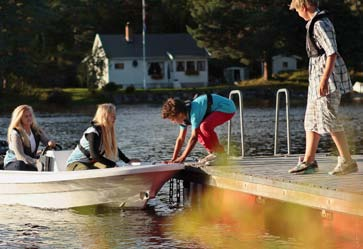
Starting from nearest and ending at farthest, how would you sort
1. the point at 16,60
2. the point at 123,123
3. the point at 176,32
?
the point at 123,123, the point at 16,60, the point at 176,32

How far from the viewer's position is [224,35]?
7869cm

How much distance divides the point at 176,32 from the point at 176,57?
31.0ft

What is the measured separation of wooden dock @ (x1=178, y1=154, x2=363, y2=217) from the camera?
39.7 ft

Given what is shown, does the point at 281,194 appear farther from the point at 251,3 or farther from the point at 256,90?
the point at 251,3

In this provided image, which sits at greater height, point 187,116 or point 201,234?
point 187,116

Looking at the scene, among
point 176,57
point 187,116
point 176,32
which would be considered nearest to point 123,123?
point 187,116

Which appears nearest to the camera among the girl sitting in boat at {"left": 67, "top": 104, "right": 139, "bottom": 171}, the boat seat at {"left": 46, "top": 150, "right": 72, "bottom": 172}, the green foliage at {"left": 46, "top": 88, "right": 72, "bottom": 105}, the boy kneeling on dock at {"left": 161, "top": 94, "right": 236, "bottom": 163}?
the boy kneeling on dock at {"left": 161, "top": 94, "right": 236, "bottom": 163}

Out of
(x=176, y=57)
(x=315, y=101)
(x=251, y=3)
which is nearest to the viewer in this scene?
(x=315, y=101)

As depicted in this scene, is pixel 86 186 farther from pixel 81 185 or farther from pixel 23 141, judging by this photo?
pixel 23 141

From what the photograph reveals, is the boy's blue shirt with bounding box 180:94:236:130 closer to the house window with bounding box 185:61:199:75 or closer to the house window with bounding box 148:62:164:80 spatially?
the house window with bounding box 185:61:199:75

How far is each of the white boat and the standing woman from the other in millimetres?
222

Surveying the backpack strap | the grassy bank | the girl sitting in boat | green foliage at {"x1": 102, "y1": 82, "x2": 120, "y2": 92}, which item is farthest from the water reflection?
green foliage at {"x1": 102, "y1": 82, "x2": 120, "y2": 92}

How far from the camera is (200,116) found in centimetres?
1511

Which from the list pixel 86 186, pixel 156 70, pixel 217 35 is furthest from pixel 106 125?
pixel 156 70
